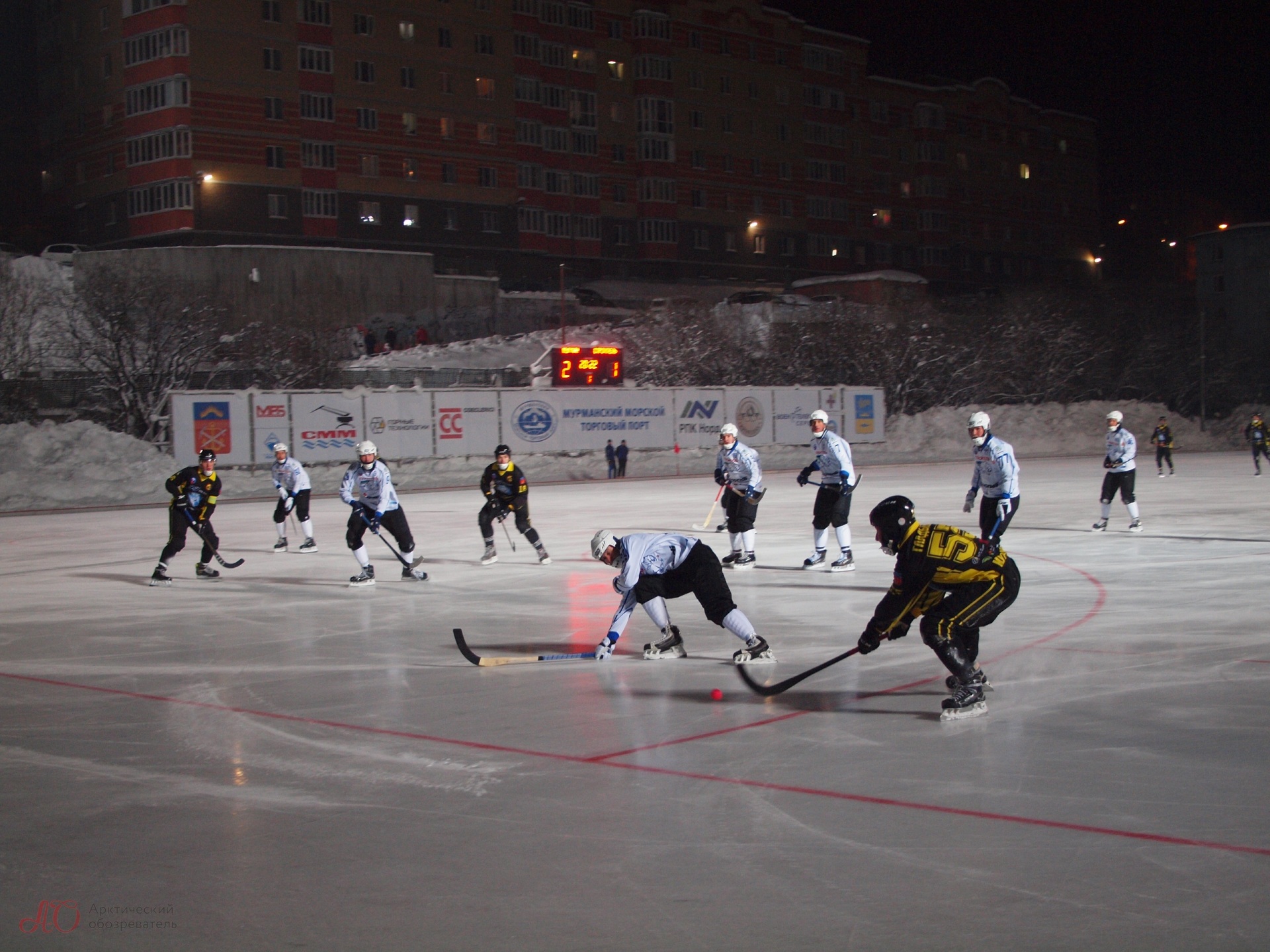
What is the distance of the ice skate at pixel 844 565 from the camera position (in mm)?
14891

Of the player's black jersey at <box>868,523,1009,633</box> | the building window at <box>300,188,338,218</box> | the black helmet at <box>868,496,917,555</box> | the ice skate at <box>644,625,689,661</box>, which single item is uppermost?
the building window at <box>300,188,338,218</box>

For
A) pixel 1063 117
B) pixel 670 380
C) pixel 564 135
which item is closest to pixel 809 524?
pixel 670 380

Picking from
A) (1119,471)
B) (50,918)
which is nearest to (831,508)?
(1119,471)

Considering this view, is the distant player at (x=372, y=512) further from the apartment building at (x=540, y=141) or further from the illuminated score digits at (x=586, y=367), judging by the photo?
the apartment building at (x=540, y=141)

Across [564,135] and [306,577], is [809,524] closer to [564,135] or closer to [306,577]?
[306,577]

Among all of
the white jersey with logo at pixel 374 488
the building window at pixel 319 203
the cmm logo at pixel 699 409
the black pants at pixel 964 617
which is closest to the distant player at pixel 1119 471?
the white jersey with logo at pixel 374 488

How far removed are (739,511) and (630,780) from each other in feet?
31.9

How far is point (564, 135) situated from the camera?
75312 mm

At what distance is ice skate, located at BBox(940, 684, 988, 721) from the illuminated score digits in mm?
35138

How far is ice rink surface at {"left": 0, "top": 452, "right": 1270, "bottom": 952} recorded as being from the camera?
4.40 metres

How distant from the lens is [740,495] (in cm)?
1566

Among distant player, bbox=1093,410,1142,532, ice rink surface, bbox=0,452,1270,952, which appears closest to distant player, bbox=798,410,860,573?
ice rink surface, bbox=0,452,1270,952

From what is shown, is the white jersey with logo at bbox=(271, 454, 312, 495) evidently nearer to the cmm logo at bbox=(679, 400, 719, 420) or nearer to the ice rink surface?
the ice rink surface

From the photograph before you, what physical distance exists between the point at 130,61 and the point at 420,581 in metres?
54.7
